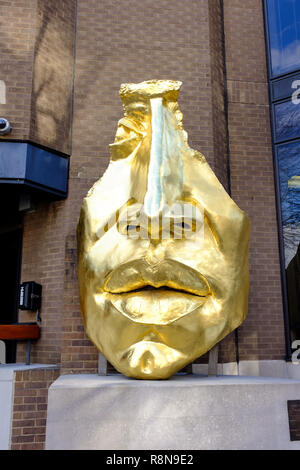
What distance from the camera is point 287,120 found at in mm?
7152

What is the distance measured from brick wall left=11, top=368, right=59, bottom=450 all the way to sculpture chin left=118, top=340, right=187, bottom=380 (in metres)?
1.90

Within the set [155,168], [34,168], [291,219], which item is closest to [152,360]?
[155,168]

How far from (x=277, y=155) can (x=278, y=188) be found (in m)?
0.57

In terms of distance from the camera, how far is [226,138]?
6.92 meters

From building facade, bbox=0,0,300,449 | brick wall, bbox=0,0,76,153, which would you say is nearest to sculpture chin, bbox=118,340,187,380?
building facade, bbox=0,0,300,449

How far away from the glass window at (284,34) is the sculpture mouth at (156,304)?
528cm

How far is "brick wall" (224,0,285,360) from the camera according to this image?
6328 millimetres

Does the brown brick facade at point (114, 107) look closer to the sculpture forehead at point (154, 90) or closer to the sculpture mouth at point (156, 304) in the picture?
the sculpture mouth at point (156, 304)

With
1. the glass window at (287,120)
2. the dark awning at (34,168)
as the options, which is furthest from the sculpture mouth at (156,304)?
the glass window at (287,120)

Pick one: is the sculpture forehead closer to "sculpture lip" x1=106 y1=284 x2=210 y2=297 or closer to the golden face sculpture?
the golden face sculpture

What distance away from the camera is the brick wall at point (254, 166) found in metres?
6.33

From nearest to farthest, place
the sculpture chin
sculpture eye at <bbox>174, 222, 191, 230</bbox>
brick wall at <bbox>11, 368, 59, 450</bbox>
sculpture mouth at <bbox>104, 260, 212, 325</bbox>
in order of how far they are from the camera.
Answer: the sculpture chin < sculpture mouth at <bbox>104, 260, 212, 325</bbox> < sculpture eye at <bbox>174, 222, 191, 230</bbox> < brick wall at <bbox>11, 368, 59, 450</bbox>

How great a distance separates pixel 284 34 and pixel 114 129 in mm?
3792

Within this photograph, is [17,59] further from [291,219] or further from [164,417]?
[164,417]
